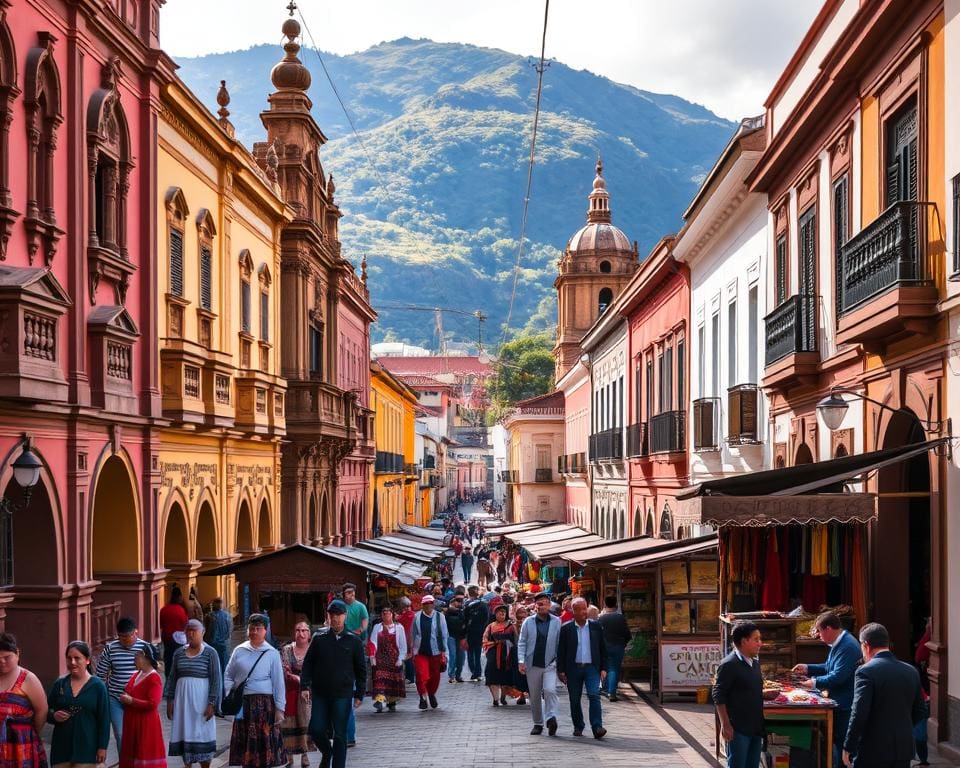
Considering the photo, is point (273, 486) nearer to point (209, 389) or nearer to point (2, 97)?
point (209, 389)

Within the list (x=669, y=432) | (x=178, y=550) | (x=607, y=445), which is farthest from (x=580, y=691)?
(x=607, y=445)

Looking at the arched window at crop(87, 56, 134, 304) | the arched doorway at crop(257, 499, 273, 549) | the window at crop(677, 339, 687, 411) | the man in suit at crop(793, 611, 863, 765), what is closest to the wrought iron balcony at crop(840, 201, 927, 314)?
the man in suit at crop(793, 611, 863, 765)

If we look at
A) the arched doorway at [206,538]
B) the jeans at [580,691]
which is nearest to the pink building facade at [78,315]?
the arched doorway at [206,538]

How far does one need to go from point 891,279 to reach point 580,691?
5.70 metres

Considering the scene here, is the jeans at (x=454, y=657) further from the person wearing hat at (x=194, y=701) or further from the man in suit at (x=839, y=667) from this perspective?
the man in suit at (x=839, y=667)

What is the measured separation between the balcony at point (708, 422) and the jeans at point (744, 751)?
13415mm

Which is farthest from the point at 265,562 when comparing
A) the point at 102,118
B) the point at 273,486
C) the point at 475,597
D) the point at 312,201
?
the point at 312,201

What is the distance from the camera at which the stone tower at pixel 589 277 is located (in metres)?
75.7

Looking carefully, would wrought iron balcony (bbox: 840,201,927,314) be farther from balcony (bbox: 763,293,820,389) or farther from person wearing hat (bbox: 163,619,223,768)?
person wearing hat (bbox: 163,619,223,768)

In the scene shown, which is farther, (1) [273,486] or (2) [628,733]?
(1) [273,486]

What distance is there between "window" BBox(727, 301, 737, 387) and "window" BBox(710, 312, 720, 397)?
3.75 feet

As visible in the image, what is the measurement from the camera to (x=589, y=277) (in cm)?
7562

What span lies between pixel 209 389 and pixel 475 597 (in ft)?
18.9

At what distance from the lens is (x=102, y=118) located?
1777 cm
